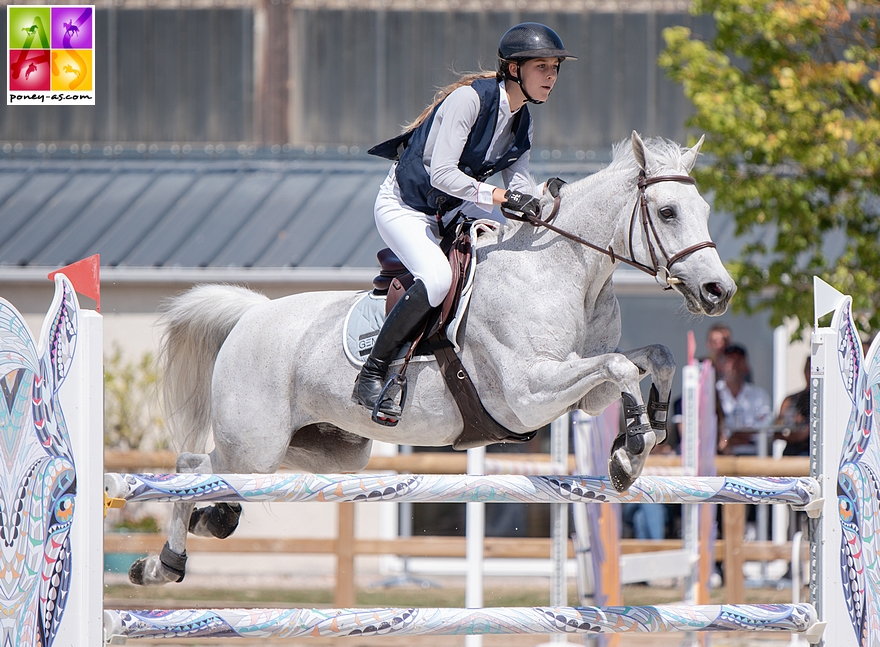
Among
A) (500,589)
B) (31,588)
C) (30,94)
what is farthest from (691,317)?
(500,589)

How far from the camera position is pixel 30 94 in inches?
160

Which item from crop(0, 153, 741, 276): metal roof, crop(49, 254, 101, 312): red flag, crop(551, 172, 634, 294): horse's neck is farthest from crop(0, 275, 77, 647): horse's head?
crop(0, 153, 741, 276): metal roof

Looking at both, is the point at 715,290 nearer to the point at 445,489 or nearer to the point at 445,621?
the point at 445,489

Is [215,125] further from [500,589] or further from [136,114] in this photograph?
[500,589]

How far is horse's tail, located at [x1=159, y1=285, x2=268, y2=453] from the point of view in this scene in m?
4.43

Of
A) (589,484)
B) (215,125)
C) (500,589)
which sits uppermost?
(215,125)

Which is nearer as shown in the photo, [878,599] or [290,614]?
[290,614]

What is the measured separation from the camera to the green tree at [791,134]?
701 centimetres

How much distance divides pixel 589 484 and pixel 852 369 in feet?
2.88

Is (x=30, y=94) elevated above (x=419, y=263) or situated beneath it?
elevated above

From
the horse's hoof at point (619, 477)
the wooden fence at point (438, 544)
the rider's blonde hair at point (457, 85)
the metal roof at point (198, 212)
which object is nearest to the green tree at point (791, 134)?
the wooden fence at point (438, 544)

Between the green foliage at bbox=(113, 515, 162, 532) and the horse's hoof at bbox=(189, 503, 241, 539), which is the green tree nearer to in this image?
the horse's hoof at bbox=(189, 503, 241, 539)

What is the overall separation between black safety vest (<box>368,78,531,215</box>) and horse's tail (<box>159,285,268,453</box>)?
0.93 m

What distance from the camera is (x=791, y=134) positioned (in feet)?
23.2
